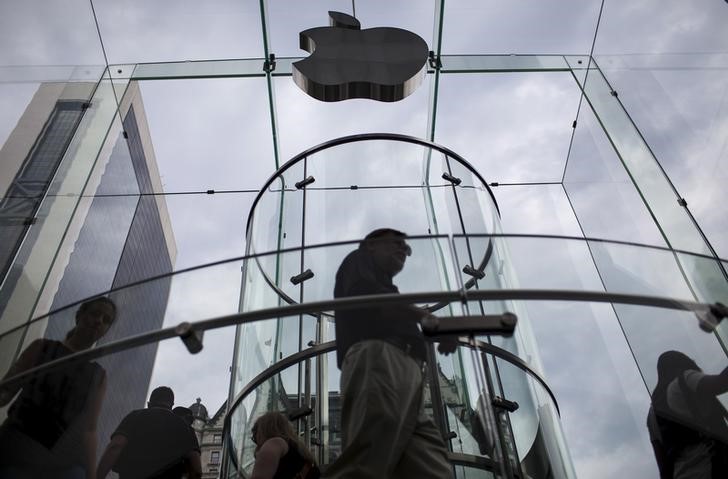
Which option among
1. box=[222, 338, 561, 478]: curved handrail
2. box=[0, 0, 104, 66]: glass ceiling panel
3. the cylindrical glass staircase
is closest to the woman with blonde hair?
the cylindrical glass staircase

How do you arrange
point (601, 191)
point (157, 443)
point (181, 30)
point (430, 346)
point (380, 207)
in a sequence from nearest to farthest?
point (430, 346) < point (157, 443) < point (380, 207) < point (601, 191) < point (181, 30)

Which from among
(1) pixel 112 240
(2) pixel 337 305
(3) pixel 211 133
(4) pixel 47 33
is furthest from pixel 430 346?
(3) pixel 211 133

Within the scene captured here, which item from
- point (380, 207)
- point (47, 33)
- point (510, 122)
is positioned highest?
point (510, 122)

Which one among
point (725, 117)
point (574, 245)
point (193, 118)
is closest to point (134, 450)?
point (574, 245)

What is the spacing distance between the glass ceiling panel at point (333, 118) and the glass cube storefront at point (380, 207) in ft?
0.07

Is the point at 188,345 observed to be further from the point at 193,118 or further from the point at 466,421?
the point at 193,118

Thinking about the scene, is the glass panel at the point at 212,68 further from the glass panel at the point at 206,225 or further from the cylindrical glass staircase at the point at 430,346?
the cylindrical glass staircase at the point at 430,346

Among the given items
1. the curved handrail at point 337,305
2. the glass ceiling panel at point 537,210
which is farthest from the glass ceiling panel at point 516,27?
the curved handrail at point 337,305

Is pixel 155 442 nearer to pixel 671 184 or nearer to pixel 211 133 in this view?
pixel 671 184

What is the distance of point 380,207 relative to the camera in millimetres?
3338

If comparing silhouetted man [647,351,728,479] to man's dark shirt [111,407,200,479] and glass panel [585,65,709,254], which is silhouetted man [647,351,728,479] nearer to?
glass panel [585,65,709,254]

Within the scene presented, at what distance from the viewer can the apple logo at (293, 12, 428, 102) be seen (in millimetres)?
4915

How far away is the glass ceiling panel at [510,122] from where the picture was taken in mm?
5664

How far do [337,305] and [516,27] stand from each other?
4287 millimetres
